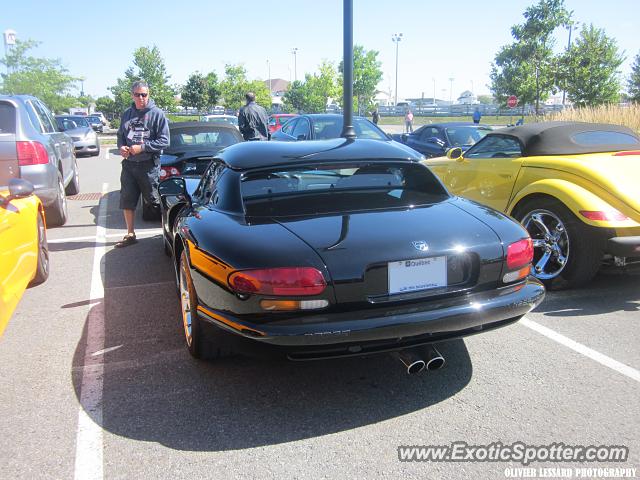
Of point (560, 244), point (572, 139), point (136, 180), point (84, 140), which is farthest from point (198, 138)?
point (84, 140)

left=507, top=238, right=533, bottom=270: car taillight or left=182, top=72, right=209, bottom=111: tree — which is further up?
left=182, top=72, right=209, bottom=111: tree

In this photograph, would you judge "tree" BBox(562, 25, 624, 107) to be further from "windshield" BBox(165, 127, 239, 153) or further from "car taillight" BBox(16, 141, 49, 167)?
"car taillight" BBox(16, 141, 49, 167)

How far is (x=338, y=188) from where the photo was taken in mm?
3500

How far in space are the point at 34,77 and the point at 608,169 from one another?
2366 inches

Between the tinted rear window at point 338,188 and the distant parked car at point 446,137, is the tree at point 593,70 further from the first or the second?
the tinted rear window at point 338,188

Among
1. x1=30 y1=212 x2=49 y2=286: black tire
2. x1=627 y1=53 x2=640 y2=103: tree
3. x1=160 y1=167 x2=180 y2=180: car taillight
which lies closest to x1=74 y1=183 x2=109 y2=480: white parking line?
x1=30 y1=212 x2=49 y2=286: black tire

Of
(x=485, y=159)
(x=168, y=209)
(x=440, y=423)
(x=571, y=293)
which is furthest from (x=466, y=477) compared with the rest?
(x=485, y=159)

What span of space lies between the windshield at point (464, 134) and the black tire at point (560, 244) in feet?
20.8

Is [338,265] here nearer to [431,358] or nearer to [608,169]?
[431,358]

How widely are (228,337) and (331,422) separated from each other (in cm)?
68

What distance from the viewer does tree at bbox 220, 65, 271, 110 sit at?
175ft

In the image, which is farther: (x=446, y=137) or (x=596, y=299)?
(x=446, y=137)

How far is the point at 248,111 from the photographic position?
1009 cm

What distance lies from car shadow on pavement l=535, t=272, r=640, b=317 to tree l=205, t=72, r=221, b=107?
171 feet
